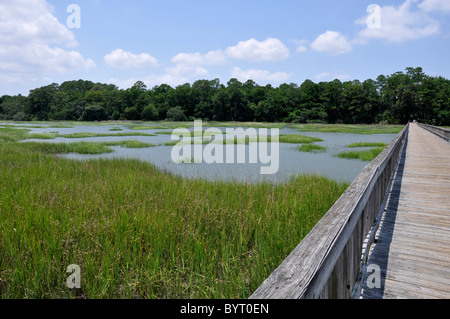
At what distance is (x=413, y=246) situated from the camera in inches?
125

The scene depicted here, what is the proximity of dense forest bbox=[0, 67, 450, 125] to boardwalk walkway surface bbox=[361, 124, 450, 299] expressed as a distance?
80339 mm

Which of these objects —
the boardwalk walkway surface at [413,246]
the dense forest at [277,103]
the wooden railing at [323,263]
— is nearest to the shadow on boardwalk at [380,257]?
the boardwalk walkway surface at [413,246]

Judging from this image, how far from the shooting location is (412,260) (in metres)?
2.86

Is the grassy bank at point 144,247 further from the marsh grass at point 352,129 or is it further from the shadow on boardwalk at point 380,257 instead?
the marsh grass at point 352,129

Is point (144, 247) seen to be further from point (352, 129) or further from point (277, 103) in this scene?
point (277, 103)

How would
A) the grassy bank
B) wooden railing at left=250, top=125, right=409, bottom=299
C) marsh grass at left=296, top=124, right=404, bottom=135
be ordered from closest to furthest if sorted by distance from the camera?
1. wooden railing at left=250, top=125, right=409, bottom=299
2. the grassy bank
3. marsh grass at left=296, top=124, right=404, bottom=135

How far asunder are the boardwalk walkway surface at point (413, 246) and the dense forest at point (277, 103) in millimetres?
80339

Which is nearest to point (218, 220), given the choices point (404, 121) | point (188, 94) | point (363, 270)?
point (363, 270)

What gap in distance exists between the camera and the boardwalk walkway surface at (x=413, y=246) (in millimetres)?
2387

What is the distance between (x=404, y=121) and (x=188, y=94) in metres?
71.7

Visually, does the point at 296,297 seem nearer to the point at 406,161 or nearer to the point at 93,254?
the point at 93,254

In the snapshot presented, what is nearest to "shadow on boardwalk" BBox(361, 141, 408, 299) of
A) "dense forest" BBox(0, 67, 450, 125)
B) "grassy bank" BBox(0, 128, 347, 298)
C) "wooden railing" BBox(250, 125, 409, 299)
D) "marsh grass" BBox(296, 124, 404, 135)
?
"wooden railing" BBox(250, 125, 409, 299)

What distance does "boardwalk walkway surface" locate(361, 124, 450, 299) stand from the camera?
239 centimetres

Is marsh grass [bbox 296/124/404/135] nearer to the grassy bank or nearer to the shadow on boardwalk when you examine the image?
the shadow on boardwalk
